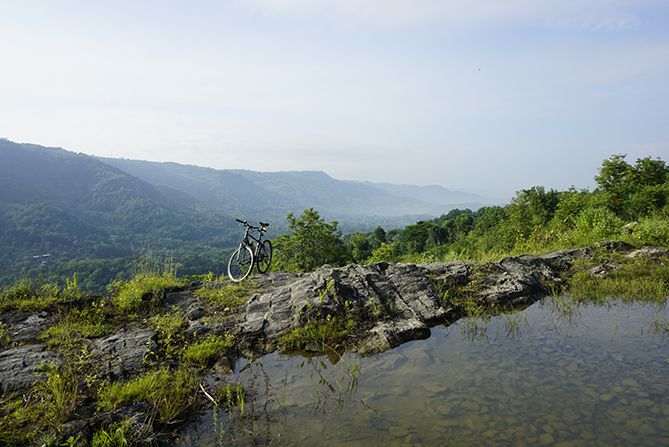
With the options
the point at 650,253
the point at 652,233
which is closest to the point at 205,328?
the point at 650,253

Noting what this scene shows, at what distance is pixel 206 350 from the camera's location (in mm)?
7734

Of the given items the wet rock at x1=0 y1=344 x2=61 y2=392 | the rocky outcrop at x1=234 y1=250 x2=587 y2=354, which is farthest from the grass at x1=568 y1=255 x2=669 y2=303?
the wet rock at x1=0 y1=344 x2=61 y2=392

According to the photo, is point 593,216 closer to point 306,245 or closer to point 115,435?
point 115,435

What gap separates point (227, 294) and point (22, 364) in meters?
5.20

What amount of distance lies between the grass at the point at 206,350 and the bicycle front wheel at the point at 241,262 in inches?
223

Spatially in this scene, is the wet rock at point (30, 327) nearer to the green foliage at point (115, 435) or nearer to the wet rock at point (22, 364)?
the wet rock at point (22, 364)

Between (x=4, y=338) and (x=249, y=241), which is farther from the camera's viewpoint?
(x=249, y=241)

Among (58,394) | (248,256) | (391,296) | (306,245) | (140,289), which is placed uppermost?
(248,256)

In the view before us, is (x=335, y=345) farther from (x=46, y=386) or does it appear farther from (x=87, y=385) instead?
(x=46, y=386)

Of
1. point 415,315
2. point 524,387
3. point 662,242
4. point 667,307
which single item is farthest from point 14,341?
point 662,242

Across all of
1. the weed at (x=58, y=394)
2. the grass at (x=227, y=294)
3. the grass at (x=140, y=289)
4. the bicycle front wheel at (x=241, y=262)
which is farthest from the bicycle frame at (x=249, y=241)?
the weed at (x=58, y=394)

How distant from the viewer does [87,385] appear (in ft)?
20.6

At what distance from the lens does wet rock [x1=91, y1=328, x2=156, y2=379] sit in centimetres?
684

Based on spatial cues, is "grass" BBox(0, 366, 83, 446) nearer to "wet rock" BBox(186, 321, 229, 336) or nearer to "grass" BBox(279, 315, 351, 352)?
"wet rock" BBox(186, 321, 229, 336)
